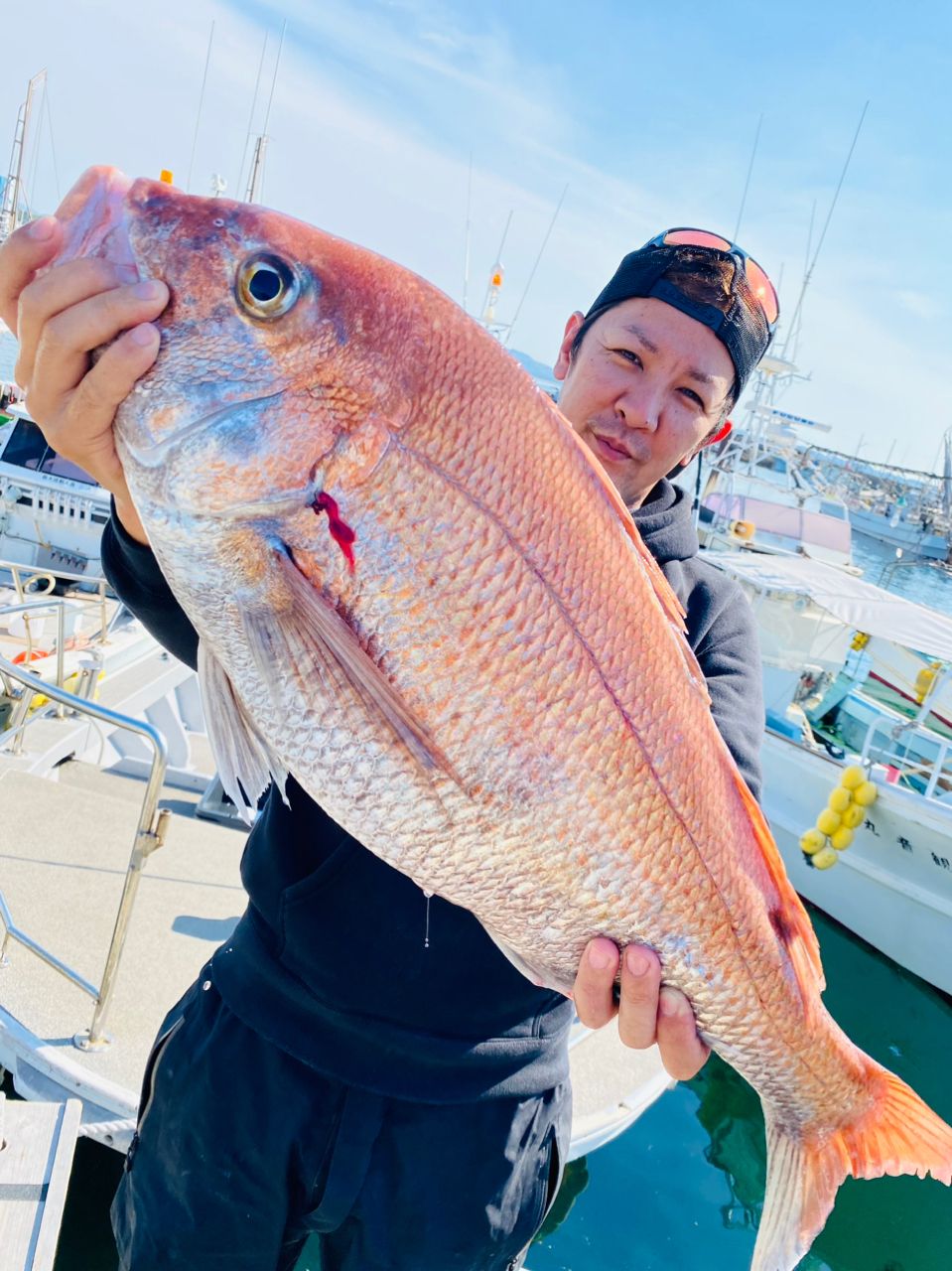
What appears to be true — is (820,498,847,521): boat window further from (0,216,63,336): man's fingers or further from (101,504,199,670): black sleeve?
(0,216,63,336): man's fingers

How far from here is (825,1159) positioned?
5.90 feet

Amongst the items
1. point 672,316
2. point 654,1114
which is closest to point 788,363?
point 654,1114

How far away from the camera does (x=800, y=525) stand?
1747cm

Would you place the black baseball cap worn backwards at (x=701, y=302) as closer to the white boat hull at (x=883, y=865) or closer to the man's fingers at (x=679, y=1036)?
the man's fingers at (x=679, y=1036)

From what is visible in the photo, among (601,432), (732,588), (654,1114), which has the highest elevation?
(601,432)

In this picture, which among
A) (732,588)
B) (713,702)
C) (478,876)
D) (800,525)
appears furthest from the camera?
(800,525)

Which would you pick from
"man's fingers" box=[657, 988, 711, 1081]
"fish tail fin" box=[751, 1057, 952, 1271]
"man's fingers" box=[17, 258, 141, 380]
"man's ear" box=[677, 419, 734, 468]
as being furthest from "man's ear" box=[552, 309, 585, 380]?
"fish tail fin" box=[751, 1057, 952, 1271]

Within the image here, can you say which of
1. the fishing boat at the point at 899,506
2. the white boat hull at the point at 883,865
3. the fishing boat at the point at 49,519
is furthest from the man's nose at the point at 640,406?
the fishing boat at the point at 899,506

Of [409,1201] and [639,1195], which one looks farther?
[639,1195]

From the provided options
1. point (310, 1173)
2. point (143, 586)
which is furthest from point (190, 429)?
point (310, 1173)

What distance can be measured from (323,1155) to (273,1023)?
29cm

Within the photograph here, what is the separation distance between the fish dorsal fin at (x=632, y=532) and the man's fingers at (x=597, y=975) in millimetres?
626

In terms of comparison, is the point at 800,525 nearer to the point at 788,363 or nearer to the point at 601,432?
the point at 788,363

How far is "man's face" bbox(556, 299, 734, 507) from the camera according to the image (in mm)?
2094
